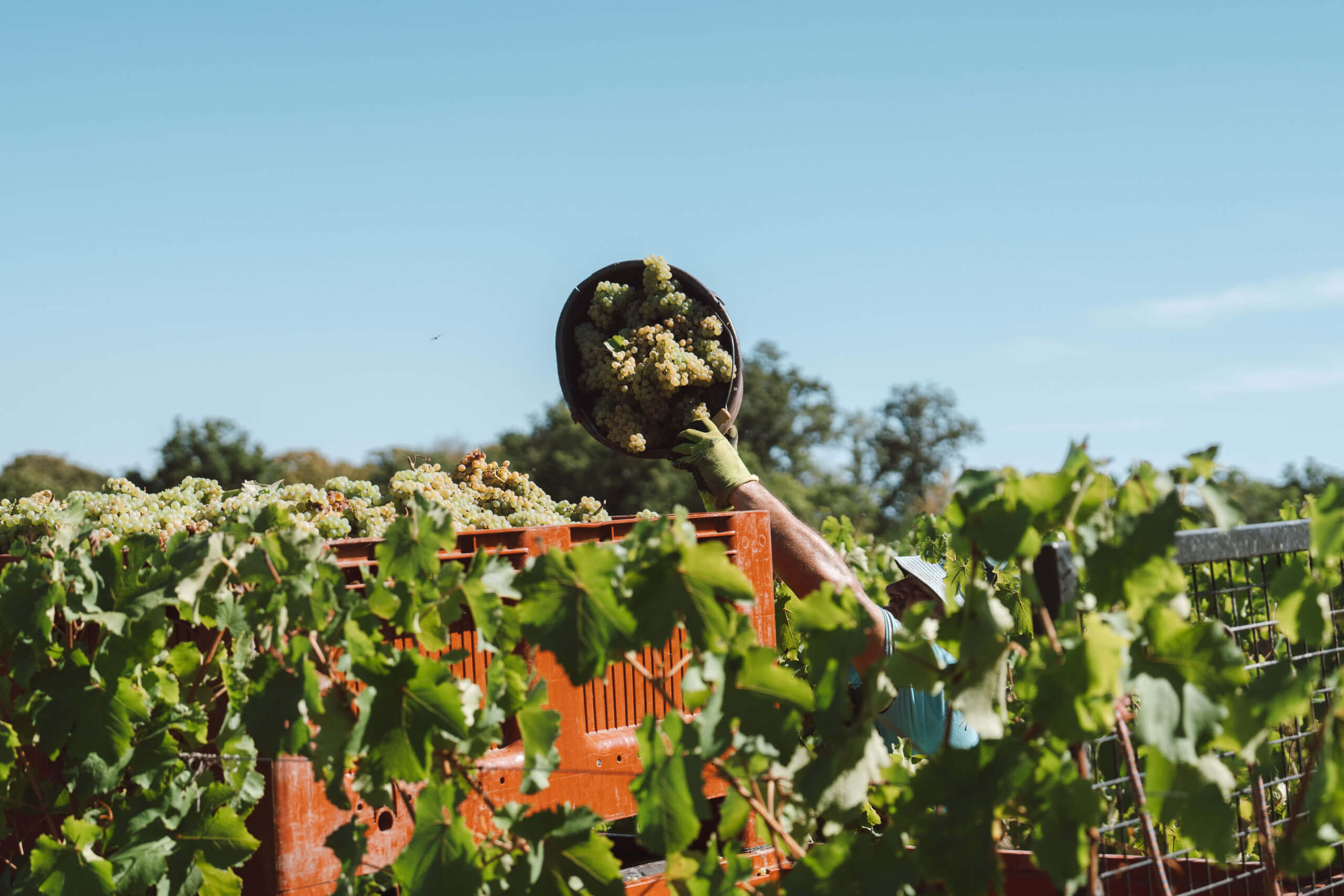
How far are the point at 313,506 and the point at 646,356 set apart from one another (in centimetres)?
125

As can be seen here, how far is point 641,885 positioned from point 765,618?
79cm

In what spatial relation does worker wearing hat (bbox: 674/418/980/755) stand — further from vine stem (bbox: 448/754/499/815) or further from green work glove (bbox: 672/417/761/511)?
vine stem (bbox: 448/754/499/815)

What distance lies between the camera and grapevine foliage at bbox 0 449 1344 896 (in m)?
1.34

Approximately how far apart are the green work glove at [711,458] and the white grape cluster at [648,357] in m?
0.07

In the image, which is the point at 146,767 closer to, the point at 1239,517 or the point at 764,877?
the point at 764,877

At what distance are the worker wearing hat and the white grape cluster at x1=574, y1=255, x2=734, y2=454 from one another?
0.14 metres

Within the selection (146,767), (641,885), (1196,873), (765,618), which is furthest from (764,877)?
(146,767)

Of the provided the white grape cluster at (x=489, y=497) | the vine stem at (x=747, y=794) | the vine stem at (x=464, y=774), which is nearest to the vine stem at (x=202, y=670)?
the vine stem at (x=464, y=774)

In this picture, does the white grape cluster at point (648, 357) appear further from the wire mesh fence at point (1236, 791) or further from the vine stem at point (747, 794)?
the vine stem at point (747, 794)

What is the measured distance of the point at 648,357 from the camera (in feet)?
12.3

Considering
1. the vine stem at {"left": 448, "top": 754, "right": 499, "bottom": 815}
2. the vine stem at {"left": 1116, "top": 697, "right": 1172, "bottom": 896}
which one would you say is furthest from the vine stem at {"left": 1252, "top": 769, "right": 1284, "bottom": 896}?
the vine stem at {"left": 448, "top": 754, "right": 499, "bottom": 815}

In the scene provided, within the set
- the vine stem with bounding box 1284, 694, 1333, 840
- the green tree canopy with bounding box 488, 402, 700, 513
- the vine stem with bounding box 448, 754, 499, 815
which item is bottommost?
the vine stem with bounding box 1284, 694, 1333, 840

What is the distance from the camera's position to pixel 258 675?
1.74 meters

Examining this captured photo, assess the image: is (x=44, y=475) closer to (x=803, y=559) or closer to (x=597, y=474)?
(x=597, y=474)
